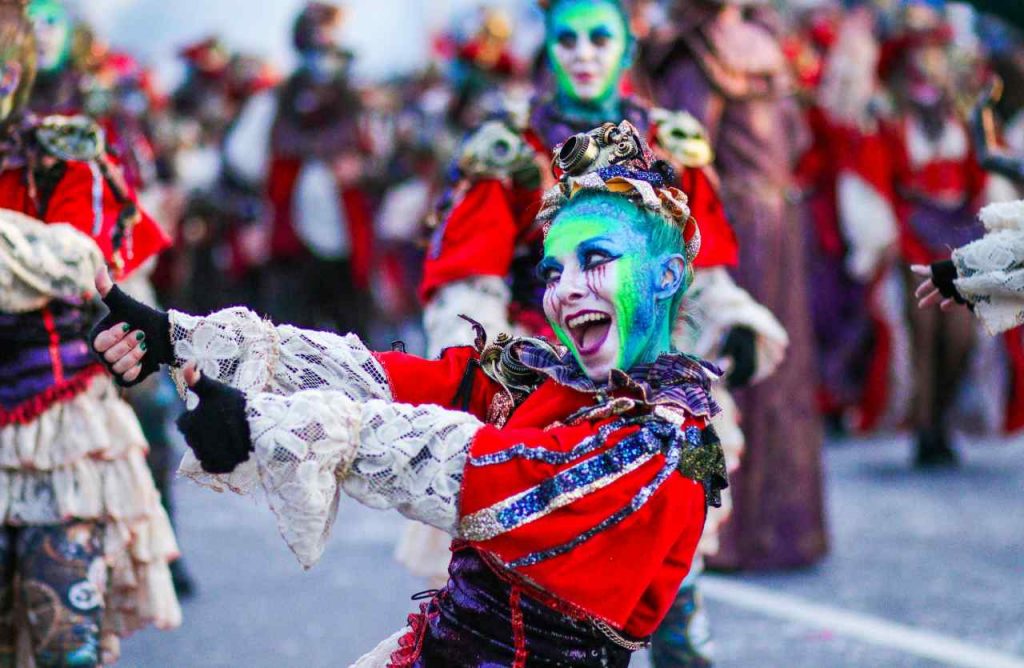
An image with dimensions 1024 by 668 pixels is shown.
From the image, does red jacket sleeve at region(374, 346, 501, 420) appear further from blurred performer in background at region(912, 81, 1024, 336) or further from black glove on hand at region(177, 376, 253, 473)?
blurred performer in background at region(912, 81, 1024, 336)

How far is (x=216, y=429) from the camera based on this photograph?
102 inches

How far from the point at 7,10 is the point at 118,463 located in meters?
1.18

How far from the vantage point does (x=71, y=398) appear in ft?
13.8

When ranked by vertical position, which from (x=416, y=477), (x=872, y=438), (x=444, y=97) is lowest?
(x=872, y=438)

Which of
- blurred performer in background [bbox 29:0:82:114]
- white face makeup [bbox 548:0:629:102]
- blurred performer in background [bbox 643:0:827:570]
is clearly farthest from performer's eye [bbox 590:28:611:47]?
blurred performer in background [bbox 643:0:827:570]

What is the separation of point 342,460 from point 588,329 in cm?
57

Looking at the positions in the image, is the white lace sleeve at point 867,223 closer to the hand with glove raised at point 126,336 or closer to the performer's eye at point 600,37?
the performer's eye at point 600,37

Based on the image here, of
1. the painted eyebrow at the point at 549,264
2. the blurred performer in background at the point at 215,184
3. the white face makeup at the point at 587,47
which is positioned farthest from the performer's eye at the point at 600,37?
the blurred performer in background at the point at 215,184

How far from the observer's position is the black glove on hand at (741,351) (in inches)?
184

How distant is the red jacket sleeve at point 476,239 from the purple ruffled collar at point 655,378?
135cm

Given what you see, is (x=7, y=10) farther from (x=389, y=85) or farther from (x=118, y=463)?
(x=389, y=85)

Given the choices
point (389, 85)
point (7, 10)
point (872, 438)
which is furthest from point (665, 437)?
point (389, 85)

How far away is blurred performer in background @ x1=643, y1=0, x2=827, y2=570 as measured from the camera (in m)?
6.52

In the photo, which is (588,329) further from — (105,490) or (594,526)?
(105,490)
